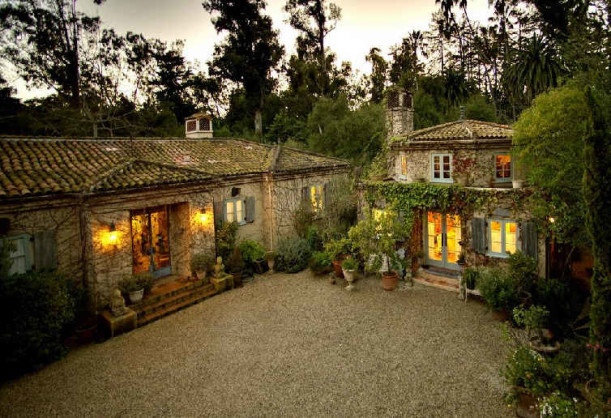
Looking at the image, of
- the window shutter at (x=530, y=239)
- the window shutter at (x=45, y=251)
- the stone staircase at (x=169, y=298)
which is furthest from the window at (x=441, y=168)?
the window shutter at (x=45, y=251)

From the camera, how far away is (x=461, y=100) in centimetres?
2939

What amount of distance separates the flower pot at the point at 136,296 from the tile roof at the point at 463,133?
460 inches

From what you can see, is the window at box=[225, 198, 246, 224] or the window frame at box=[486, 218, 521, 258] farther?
the window at box=[225, 198, 246, 224]

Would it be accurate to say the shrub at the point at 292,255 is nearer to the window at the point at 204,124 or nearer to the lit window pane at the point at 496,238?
the lit window pane at the point at 496,238

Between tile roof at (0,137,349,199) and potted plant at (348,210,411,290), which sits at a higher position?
tile roof at (0,137,349,199)

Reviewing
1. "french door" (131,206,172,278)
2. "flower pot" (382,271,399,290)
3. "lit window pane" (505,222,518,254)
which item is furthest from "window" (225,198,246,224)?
"lit window pane" (505,222,518,254)

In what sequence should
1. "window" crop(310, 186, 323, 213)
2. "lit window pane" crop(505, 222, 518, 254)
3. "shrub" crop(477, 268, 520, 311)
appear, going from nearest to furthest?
"shrub" crop(477, 268, 520, 311) < "lit window pane" crop(505, 222, 518, 254) < "window" crop(310, 186, 323, 213)

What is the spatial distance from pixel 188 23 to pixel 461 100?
24.1 metres

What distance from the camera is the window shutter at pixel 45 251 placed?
9126 millimetres

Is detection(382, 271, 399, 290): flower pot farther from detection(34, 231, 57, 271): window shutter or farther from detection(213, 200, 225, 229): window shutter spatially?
detection(34, 231, 57, 271): window shutter

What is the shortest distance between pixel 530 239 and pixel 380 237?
15.1ft

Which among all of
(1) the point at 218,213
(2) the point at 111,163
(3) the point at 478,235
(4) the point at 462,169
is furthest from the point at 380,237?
(2) the point at 111,163

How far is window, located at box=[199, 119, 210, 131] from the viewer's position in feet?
62.6

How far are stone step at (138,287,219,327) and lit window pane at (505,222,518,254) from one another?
33.5ft
